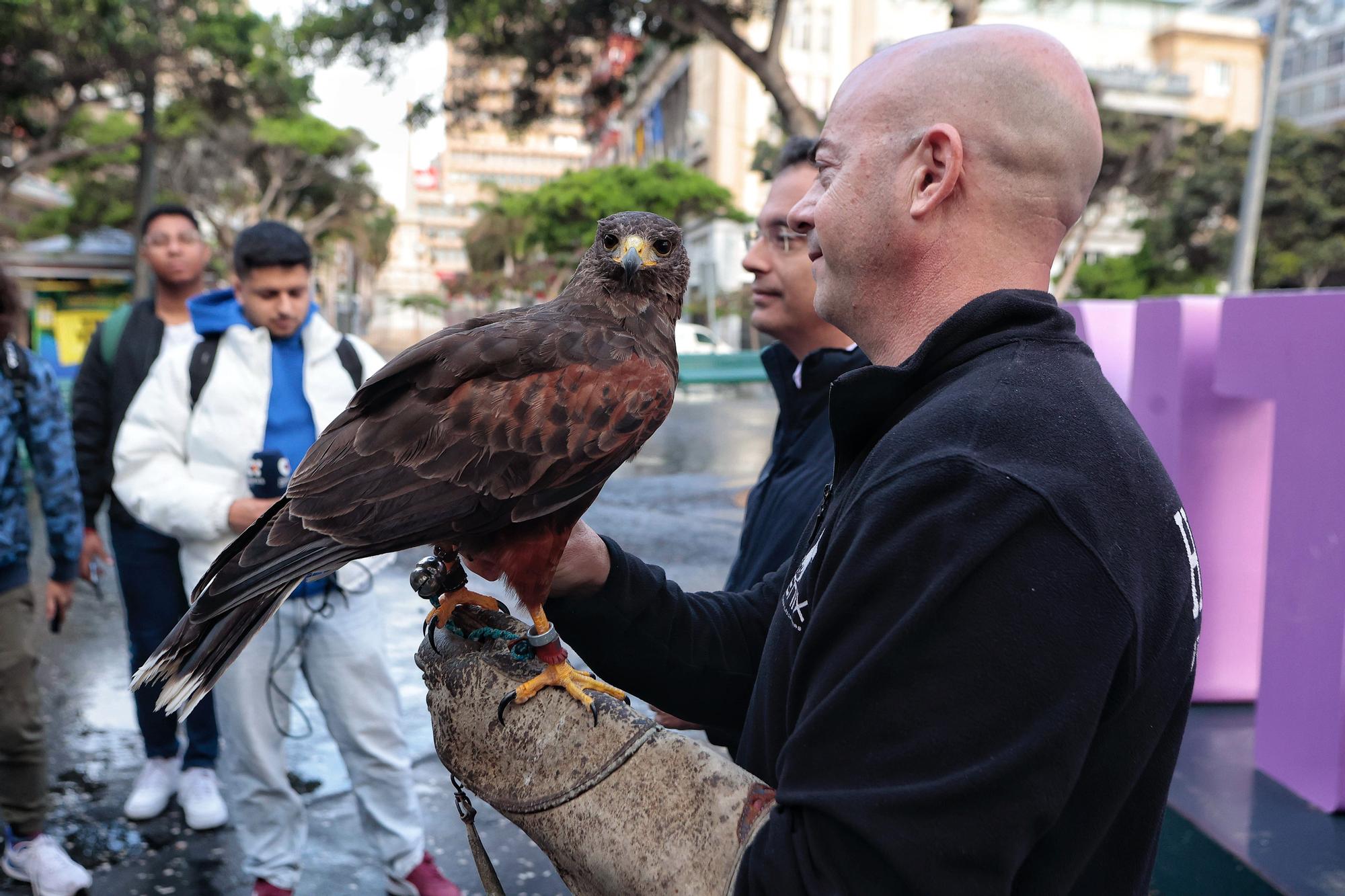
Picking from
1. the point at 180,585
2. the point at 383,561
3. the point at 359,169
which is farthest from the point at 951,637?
the point at 359,169

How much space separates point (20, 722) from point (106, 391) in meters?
1.51

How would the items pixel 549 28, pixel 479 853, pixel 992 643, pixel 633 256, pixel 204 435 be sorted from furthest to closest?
pixel 549 28 → pixel 204 435 → pixel 633 256 → pixel 479 853 → pixel 992 643

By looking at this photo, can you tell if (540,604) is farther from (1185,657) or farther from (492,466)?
(1185,657)

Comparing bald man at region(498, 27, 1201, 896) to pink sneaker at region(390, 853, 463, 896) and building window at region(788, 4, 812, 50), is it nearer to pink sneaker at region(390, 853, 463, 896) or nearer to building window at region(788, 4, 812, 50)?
pink sneaker at region(390, 853, 463, 896)

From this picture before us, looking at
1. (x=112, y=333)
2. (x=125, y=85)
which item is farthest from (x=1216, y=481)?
(x=125, y=85)

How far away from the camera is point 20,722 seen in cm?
359

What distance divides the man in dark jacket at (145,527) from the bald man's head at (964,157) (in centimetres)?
370

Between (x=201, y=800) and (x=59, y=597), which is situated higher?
(x=59, y=597)

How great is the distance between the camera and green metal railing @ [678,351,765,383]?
18.2 m

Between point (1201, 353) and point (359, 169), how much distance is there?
146 feet

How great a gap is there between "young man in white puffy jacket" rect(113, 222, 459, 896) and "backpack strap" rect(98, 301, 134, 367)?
87cm

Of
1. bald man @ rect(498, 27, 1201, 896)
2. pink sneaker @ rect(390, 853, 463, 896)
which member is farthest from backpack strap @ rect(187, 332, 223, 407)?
bald man @ rect(498, 27, 1201, 896)

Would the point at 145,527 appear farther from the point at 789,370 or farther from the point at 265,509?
the point at 789,370

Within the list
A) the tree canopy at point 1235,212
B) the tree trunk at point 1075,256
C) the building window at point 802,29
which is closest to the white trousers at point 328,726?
the tree trunk at point 1075,256
